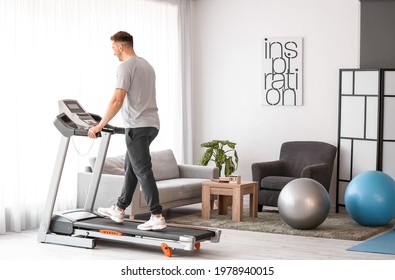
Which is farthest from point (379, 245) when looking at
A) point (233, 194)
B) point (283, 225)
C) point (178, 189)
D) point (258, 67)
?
point (258, 67)

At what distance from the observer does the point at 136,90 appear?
6.84 metres

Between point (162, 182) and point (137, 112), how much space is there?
246 cm

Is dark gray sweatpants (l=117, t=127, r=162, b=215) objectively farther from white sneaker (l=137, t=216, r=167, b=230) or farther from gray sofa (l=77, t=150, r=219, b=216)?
gray sofa (l=77, t=150, r=219, b=216)

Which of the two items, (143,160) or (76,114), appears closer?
(143,160)

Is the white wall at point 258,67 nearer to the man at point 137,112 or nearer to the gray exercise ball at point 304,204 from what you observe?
the gray exercise ball at point 304,204

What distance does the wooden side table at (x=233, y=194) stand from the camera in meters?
8.62

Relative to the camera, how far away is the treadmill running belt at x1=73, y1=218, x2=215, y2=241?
690cm

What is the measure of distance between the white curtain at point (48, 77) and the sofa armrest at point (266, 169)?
1.51m

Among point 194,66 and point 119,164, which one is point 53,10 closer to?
point 119,164

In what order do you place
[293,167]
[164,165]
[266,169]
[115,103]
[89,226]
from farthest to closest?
1. [293,167]
2. [164,165]
3. [266,169]
4. [89,226]
5. [115,103]

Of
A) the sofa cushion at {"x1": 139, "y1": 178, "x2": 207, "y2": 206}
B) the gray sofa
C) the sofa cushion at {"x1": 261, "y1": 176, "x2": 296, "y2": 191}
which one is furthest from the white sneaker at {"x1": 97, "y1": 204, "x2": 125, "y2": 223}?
the sofa cushion at {"x1": 261, "y1": 176, "x2": 296, "y2": 191}

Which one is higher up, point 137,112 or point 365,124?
point 137,112

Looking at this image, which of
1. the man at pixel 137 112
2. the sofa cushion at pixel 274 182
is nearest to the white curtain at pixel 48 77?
the man at pixel 137 112

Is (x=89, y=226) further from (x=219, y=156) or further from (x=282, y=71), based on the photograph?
(x=282, y=71)
